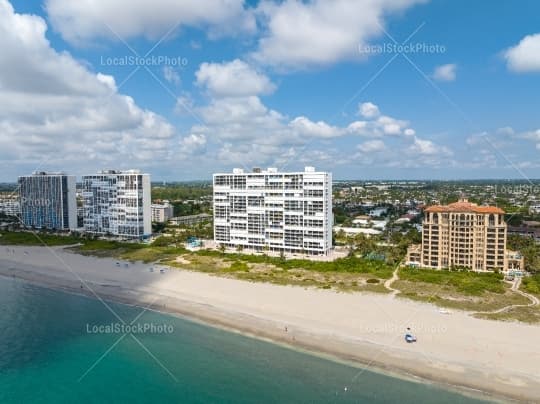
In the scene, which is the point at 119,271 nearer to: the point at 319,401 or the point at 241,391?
the point at 241,391

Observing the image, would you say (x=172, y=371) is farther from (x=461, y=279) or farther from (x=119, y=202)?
(x=119, y=202)

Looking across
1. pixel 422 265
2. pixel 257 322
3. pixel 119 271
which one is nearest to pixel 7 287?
pixel 119 271

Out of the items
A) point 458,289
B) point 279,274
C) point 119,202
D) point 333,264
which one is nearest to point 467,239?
point 458,289

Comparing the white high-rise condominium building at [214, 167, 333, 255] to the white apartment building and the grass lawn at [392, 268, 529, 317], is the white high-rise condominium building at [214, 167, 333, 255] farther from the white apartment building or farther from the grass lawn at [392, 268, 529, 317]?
the white apartment building

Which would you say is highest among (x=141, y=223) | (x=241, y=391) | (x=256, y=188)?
(x=256, y=188)

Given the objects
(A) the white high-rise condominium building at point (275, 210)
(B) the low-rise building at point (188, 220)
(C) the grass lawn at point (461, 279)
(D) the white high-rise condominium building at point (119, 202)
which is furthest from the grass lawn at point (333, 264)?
(B) the low-rise building at point (188, 220)

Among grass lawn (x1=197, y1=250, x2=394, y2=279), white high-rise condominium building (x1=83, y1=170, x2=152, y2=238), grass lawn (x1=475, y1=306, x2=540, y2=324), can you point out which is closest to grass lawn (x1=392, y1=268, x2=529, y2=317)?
grass lawn (x1=475, y1=306, x2=540, y2=324)
